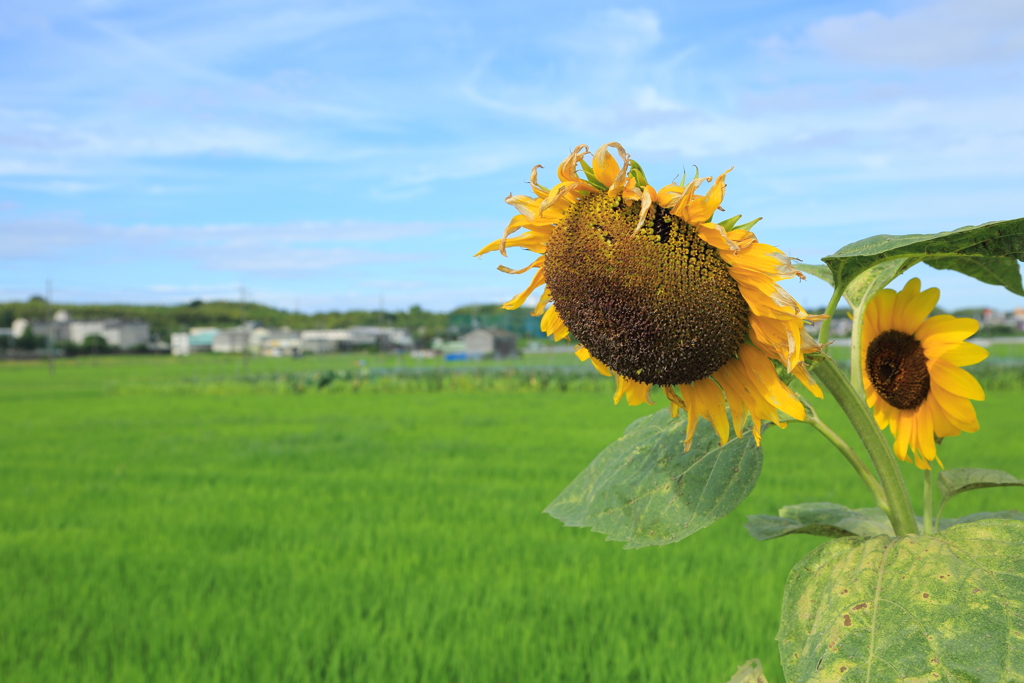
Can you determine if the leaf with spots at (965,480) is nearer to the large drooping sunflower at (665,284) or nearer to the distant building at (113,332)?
the large drooping sunflower at (665,284)

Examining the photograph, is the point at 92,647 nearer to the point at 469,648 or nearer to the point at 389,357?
the point at 469,648

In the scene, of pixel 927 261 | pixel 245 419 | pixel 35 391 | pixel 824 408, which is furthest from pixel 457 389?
pixel 927 261

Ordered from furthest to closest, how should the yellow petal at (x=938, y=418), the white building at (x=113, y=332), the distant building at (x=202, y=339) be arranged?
the distant building at (x=202, y=339) → the white building at (x=113, y=332) → the yellow petal at (x=938, y=418)

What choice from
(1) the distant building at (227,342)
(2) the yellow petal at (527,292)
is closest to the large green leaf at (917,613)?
(2) the yellow petal at (527,292)

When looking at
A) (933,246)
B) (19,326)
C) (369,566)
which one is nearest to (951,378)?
(933,246)

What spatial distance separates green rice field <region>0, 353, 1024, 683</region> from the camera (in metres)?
3.60

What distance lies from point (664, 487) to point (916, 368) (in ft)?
1.83

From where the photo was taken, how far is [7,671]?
359 cm

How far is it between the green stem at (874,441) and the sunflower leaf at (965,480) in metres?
0.24

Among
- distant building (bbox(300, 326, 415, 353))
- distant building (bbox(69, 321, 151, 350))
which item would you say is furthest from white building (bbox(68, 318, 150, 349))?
distant building (bbox(300, 326, 415, 353))

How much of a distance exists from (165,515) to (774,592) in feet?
18.1

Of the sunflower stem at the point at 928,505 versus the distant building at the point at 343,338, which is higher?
the distant building at the point at 343,338

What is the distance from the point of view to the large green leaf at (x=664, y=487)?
102 centimetres

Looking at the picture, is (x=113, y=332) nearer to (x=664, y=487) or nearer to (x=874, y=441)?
(x=664, y=487)
